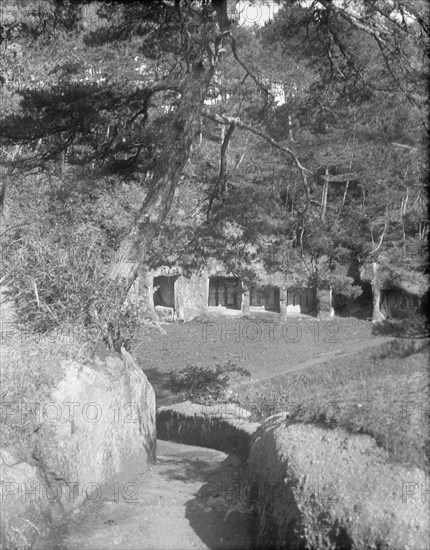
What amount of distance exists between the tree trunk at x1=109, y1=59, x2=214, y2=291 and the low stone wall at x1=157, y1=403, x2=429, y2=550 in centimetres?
453

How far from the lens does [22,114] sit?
1198cm

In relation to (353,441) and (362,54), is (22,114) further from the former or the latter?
(353,441)

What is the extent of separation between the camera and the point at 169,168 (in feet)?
34.8

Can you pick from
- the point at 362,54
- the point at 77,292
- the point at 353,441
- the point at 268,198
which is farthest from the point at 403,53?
the point at 353,441

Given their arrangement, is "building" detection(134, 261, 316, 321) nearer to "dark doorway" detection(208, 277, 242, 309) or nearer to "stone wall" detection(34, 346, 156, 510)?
"dark doorway" detection(208, 277, 242, 309)

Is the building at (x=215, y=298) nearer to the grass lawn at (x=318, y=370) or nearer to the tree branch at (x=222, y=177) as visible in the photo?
the grass lawn at (x=318, y=370)

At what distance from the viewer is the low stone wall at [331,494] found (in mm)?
4801

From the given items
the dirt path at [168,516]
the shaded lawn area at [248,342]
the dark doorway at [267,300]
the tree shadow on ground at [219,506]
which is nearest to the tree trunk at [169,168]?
the tree shadow on ground at [219,506]

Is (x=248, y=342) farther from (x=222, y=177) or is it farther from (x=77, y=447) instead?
(x=77, y=447)

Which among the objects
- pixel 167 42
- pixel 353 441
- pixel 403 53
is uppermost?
pixel 167 42

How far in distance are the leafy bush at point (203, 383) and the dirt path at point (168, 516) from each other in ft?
13.6

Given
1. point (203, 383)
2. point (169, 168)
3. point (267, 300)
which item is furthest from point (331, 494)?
point (267, 300)

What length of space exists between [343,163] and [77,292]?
6077mm

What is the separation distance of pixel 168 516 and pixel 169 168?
530 centimetres
